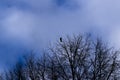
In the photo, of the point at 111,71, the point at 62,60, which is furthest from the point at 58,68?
the point at 111,71

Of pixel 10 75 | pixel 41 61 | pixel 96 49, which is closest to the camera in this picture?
pixel 96 49

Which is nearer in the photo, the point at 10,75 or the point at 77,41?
the point at 77,41

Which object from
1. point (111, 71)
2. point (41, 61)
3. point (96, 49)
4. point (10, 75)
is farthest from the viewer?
point (10, 75)

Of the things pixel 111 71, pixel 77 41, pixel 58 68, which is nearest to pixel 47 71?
pixel 58 68

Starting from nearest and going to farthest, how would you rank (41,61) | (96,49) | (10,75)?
(96,49), (41,61), (10,75)

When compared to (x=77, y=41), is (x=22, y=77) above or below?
below

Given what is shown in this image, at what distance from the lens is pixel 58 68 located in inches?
1196

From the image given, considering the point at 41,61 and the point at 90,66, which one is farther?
the point at 41,61

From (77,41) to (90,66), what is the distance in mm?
3145

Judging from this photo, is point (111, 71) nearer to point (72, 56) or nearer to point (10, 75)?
point (72, 56)

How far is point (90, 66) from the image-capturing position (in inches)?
1181

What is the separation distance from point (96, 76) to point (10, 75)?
12.7m

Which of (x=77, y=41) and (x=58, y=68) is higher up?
(x=77, y=41)

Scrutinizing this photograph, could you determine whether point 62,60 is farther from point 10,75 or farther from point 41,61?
point 10,75
